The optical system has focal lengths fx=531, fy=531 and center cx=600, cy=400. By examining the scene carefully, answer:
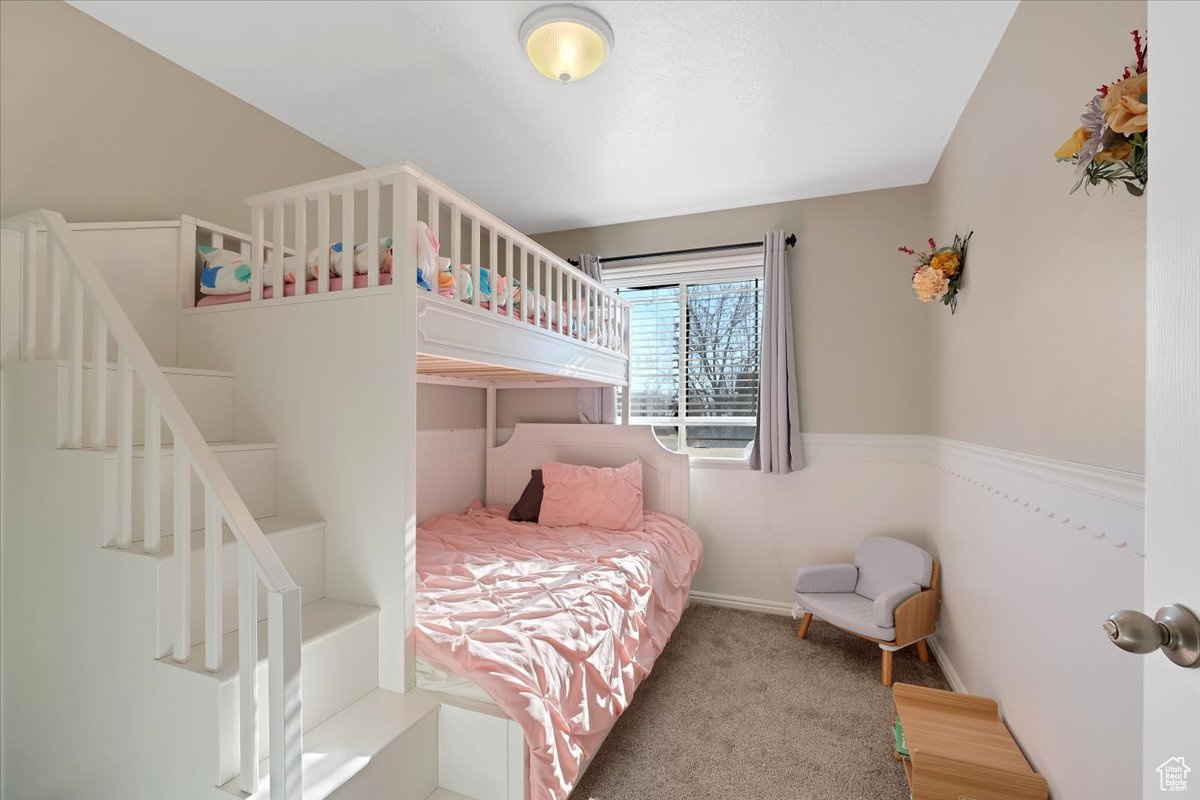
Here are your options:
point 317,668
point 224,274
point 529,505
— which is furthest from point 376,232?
point 529,505

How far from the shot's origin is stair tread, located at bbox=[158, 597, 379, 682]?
1.21 m

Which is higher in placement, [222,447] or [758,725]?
[222,447]

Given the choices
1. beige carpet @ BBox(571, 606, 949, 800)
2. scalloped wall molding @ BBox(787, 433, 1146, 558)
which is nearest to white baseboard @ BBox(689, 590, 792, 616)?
beige carpet @ BBox(571, 606, 949, 800)

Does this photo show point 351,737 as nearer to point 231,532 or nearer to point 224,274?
point 231,532

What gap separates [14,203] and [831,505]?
12.4 ft

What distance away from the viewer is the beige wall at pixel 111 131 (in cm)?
167

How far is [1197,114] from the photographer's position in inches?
18.8

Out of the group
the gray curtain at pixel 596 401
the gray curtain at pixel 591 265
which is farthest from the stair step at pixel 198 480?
the gray curtain at pixel 591 265

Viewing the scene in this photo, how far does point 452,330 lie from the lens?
1.80 meters

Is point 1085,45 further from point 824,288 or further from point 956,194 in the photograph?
point 824,288

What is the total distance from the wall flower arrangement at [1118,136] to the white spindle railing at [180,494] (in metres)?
1.71

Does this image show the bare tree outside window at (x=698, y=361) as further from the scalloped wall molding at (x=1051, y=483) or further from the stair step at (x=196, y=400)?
the stair step at (x=196, y=400)

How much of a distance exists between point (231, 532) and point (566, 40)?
1861mm

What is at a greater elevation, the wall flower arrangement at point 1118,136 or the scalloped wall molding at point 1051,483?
the wall flower arrangement at point 1118,136
